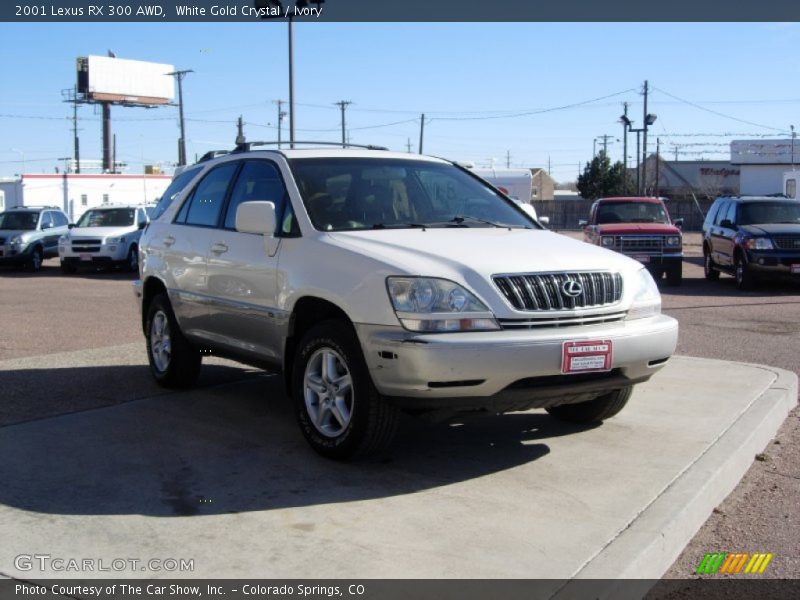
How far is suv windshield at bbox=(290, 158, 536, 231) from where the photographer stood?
238 inches

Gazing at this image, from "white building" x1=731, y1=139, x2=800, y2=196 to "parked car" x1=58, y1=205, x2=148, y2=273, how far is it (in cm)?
4943

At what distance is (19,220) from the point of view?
2670 centimetres

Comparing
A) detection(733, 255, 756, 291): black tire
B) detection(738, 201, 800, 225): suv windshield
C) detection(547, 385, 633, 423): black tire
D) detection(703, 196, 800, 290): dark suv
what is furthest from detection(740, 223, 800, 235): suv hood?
detection(547, 385, 633, 423): black tire

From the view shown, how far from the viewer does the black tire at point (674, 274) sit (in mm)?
18438

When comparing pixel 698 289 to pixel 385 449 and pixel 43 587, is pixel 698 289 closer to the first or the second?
pixel 385 449

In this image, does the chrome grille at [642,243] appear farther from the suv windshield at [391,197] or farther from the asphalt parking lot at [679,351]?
the suv windshield at [391,197]

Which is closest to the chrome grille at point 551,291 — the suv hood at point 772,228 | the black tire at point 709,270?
the suv hood at point 772,228

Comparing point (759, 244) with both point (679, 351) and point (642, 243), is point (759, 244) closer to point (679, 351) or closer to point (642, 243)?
point (642, 243)

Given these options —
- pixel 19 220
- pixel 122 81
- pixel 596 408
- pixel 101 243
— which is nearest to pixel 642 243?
pixel 596 408

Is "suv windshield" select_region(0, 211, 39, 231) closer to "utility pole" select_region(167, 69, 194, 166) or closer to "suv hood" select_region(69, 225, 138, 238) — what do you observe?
"suv hood" select_region(69, 225, 138, 238)

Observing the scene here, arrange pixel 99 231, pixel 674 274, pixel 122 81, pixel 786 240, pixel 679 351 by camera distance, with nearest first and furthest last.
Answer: pixel 679 351 < pixel 786 240 < pixel 674 274 < pixel 99 231 < pixel 122 81

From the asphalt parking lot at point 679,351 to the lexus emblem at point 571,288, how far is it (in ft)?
4.54

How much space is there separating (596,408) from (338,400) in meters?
1.92

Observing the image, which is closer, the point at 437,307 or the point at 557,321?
the point at 437,307
